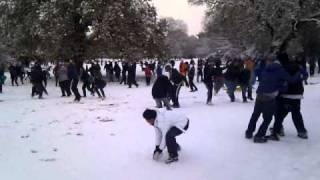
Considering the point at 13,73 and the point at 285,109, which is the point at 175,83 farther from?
the point at 13,73

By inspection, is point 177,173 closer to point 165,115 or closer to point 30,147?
point 165,115

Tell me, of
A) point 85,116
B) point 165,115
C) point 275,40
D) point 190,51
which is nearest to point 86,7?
point 275,40

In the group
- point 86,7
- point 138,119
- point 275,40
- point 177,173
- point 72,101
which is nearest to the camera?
point 177,173

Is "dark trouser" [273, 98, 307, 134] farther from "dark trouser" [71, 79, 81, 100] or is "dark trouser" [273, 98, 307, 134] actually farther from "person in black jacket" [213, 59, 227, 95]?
"dark trouser" [71, 79, 81, 100]

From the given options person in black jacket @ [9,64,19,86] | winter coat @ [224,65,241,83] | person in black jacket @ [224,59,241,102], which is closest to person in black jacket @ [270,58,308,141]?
person in black jacket @ [224,59,241,102]

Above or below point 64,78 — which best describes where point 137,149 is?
below

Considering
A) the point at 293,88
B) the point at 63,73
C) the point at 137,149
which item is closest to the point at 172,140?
the point at 137,149

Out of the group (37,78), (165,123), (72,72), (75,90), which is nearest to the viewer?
(165,123)

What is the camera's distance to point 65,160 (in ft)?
30.9

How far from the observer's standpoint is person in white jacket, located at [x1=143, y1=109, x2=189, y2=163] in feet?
28.3

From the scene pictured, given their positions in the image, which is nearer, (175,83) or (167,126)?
(167,126)

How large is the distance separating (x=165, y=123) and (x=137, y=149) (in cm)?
181

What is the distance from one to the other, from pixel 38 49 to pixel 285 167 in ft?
103

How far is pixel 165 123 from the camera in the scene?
28.6 ft
